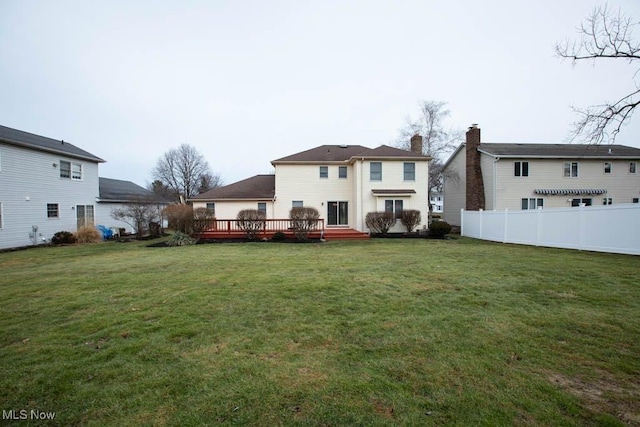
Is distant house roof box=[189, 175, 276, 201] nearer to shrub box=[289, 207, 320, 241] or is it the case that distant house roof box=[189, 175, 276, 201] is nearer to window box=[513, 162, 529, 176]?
shrub box=[289, 207, 320, 241]

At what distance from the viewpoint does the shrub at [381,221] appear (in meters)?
17.8

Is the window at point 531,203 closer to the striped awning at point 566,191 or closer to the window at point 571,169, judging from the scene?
the striped awning at point 566,191

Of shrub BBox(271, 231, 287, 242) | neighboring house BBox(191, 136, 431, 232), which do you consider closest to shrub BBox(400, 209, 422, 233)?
neighboring house BBox(191, 136, 431, 232)

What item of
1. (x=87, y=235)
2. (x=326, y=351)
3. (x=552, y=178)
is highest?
(x=552, y=178)

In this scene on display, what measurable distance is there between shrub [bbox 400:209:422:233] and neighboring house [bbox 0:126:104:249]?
20.6 m

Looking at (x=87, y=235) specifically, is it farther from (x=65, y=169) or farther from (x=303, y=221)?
(x=303, y=221)

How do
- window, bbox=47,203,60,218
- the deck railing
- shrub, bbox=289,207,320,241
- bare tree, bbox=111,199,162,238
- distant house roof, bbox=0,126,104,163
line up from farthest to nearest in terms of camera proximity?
bare tree, bbox=111,199,162,238 → window, bbox=47,203,60,218 → the deck railing → shrub, bbox=289,207,320,241 → distant house roof, bbox=0,126,104,163

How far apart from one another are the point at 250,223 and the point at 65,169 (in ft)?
43.1

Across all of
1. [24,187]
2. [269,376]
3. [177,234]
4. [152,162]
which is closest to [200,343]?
[269,376]

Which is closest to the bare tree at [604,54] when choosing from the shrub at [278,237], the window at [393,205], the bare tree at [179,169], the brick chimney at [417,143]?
the window at [393,205]

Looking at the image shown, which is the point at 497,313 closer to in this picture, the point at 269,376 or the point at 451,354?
the point at 451,354

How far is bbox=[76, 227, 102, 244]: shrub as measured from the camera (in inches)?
644

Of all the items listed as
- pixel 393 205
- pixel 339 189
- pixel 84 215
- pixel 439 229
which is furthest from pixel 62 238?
pixel 439 229

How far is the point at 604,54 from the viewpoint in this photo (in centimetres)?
1094
